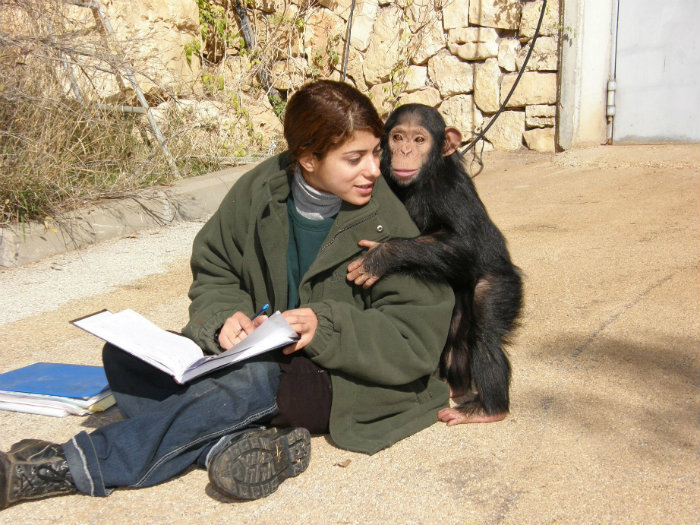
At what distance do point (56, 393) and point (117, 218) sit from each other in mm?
2831

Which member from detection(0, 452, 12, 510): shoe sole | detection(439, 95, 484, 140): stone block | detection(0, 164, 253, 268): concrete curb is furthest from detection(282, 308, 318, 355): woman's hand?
detection(439, 95, 484, 140): stone block

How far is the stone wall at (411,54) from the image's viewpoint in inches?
287

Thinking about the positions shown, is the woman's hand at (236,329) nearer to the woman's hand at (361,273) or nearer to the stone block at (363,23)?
the woman's hand at (361,273)

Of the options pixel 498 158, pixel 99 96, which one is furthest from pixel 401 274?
pixel 498 158

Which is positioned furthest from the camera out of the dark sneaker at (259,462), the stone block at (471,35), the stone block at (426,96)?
the stone block at (426,96)

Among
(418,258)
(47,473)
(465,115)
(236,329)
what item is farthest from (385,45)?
(47,473)

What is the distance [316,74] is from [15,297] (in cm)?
485

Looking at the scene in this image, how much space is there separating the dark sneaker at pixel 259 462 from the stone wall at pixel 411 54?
5567mm

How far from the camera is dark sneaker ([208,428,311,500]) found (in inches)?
81.1

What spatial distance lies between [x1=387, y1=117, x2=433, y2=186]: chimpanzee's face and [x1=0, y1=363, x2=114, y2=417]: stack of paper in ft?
4.55

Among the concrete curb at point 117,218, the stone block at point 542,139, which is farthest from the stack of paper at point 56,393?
the stone block at point 542,139

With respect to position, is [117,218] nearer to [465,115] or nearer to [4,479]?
[4,479]

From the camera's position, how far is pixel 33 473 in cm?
210

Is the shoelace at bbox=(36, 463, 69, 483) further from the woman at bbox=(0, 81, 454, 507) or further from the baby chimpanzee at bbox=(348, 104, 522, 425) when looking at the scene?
the baby chimpanzee at bbox=(348, 104, 522, 425)
